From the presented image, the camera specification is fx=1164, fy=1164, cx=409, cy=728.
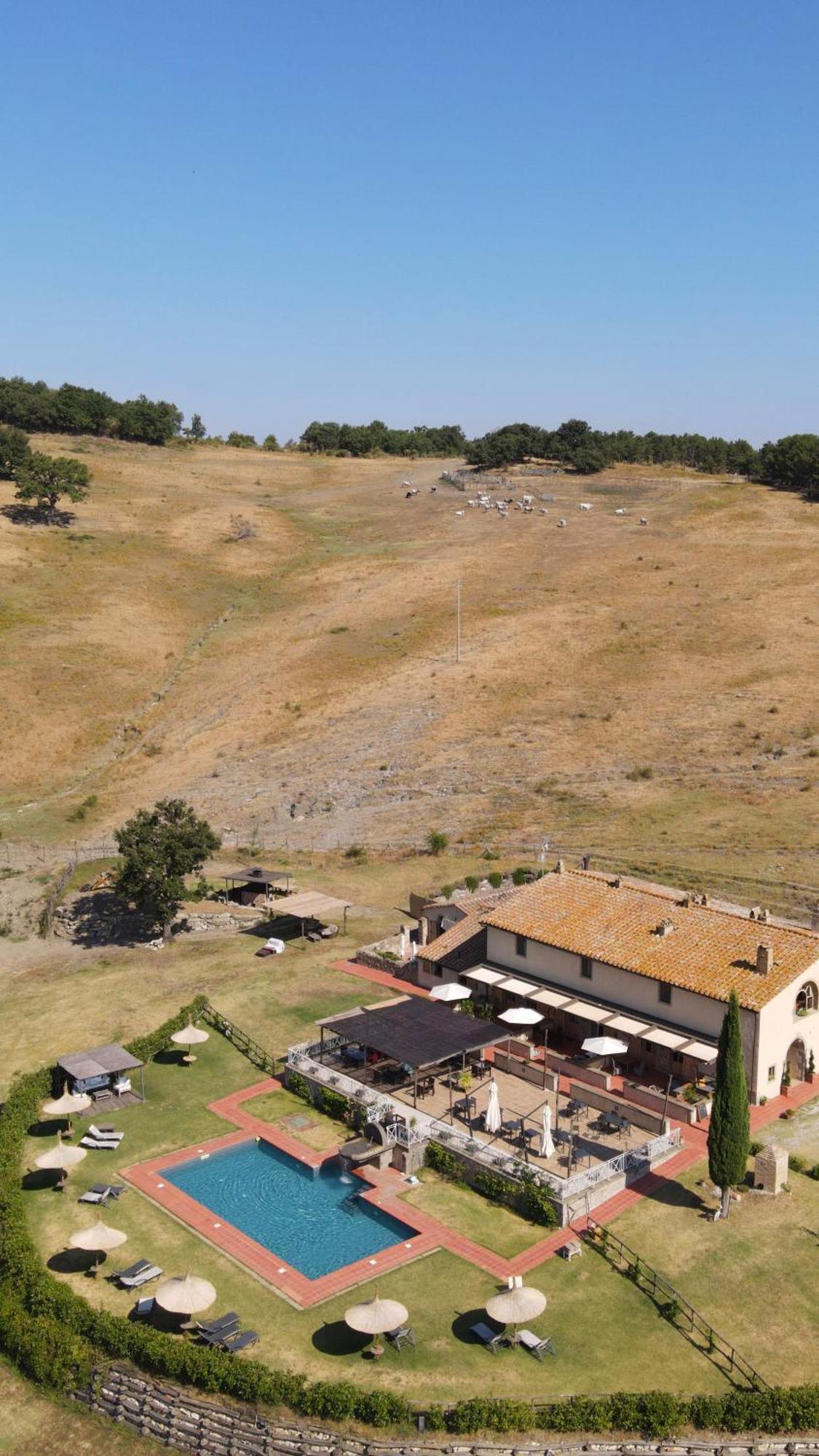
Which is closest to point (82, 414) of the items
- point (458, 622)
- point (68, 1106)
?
point (458, 622)

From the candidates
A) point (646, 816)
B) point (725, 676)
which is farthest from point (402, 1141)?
point (725, 676)

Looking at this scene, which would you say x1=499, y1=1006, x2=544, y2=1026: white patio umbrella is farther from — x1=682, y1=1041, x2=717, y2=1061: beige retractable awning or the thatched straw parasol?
the thatched straw parasol

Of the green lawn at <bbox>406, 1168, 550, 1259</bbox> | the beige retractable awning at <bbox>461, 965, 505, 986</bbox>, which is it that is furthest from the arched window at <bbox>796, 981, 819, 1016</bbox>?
the green lawn at <bbox>406, 1168, 550, 1259</bbox>

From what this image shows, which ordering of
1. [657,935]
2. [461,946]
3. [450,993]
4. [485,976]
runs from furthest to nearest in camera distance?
[461,946]
[485,976]
[450,993]
[657,935]

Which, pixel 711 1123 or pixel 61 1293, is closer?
pixel 61 1293

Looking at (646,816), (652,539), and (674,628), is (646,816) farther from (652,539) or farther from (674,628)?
(652,539)

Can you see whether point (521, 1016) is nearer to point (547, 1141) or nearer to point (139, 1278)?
point (547, 1141)
